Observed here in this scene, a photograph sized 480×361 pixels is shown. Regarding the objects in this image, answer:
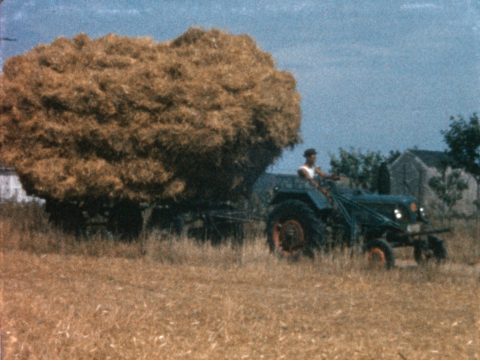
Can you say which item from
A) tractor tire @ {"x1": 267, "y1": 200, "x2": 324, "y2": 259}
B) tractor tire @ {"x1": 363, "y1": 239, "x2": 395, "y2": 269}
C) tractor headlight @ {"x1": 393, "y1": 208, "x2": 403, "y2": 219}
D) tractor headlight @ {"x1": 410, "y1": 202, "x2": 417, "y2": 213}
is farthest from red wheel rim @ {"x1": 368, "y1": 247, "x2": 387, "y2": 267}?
tractor headlight @ {"x1": 410, "y1": 202, "x2": 417, "y2": 213}

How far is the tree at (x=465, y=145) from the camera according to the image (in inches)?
996

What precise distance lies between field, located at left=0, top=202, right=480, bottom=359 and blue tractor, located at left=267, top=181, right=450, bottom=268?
0.53m

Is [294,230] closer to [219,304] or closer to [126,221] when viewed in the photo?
[126,221]

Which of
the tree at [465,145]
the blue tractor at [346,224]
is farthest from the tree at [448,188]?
the blue tractor at [346,224]

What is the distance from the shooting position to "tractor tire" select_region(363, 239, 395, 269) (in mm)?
10961

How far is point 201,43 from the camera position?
13.7m

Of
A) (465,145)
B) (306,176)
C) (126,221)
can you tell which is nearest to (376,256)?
(306,176)

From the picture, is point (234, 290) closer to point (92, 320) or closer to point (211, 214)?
point (92, 320)

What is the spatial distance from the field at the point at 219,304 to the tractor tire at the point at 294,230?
0.36m

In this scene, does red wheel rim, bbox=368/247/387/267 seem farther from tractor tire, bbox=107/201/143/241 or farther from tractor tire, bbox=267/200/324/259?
tractor tire, bbox=107/201/143/241

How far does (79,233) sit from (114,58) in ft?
10.9

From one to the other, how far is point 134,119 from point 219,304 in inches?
216

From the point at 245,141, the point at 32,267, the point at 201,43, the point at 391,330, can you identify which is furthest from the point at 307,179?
the point at 391,330

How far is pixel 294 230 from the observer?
12.3 m
